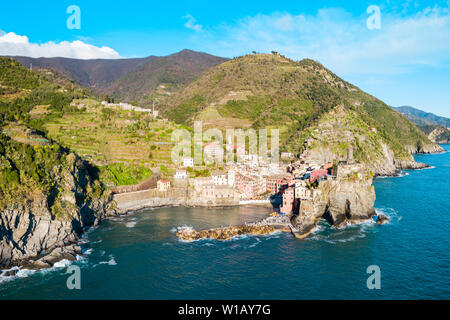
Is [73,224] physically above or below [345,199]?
below

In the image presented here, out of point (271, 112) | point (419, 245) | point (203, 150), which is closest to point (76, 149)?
point (203, 150)

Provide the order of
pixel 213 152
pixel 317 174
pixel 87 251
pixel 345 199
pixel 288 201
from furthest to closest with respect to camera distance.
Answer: pixel 213 152, pixel 317 174, pixel 288 201, pixel 345 199, pixel 87 251

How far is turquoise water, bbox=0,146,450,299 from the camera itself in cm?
3612

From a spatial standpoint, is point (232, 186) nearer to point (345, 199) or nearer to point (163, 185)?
point (163, 185)

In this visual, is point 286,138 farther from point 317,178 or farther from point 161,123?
point 317,178

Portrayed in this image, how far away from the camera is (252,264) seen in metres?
42.7

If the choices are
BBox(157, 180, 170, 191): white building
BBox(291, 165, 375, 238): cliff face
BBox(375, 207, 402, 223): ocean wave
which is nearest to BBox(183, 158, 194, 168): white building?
BBox(157, 180, 170, 191): white building

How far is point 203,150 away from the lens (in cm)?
9250

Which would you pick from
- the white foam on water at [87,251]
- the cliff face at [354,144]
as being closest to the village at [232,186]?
the white foam on water at [87,251]

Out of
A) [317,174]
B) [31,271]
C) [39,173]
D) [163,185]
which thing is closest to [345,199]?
[317,174]

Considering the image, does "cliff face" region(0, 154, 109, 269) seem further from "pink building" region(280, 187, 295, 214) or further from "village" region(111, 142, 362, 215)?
"pink building" region(280, 187, 295, 214)

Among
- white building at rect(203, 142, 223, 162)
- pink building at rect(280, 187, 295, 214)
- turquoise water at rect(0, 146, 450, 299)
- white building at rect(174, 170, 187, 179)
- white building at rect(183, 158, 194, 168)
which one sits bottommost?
turquoise water at rect(0, 146, 450, 299)
